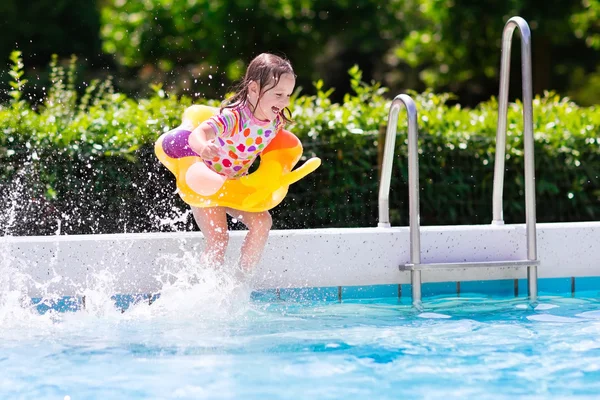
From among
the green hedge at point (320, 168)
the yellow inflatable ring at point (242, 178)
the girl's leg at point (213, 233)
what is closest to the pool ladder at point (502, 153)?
the yellow inflatable ring at point (242, 178)

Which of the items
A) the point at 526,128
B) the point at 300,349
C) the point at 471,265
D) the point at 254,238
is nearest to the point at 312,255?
the point at 254,238

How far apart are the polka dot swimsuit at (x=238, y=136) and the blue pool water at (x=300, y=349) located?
0.63 m

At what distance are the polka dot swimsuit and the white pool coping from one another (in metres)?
0.39

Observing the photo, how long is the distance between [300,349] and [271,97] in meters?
1.28

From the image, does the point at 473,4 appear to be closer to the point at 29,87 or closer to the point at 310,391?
the point at 29,87

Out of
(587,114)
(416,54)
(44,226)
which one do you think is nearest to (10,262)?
(44,226)

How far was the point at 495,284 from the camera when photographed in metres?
4.81

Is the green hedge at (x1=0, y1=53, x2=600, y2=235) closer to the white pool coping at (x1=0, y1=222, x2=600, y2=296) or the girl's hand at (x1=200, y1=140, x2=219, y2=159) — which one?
the white pool coping at (x1=0, y1=222, x2=600, y2=296)

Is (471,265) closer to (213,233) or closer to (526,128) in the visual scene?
(526,128)

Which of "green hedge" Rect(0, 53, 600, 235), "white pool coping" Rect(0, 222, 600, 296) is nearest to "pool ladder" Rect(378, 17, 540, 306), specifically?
"white pool coping" Rect(0, 222, 600, 296)

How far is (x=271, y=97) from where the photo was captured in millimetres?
4168

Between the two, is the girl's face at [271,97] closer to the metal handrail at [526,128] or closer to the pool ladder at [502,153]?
the pool ladder at [502,153]

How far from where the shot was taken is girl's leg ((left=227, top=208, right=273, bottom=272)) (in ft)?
14.0

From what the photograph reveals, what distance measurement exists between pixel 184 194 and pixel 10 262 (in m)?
0.92
